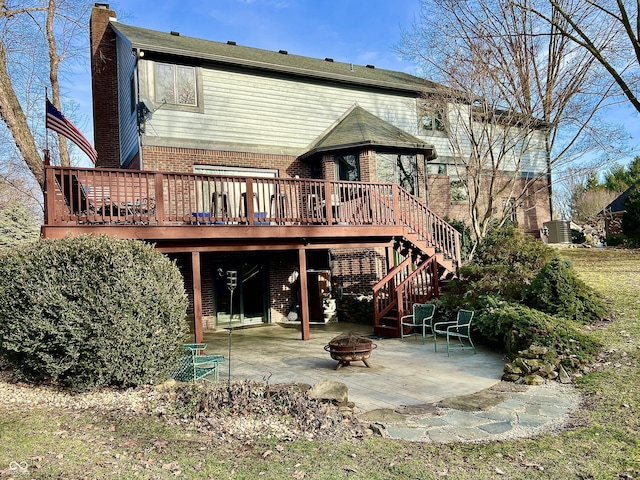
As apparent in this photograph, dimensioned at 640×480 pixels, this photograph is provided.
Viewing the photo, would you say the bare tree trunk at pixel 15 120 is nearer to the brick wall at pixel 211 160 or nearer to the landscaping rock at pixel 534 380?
the brick wall at pixel 211 160

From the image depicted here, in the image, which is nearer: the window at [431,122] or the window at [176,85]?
the window at [176,85]

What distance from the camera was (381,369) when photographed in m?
7.82

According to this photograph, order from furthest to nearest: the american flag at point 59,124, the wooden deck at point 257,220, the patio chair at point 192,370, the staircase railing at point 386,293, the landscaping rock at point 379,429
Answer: the staircase railing at point 386,293 < the american flag at point 59,124 < the wooden deck at point 257,220 < the patio chair at point 192,370 < the landscaping rock at point 379,429

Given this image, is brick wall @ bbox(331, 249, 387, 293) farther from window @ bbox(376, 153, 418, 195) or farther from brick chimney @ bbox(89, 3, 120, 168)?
brick chimney @ bbox(89, 3, 120, 168)

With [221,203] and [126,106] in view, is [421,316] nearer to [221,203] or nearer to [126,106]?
[221,203]

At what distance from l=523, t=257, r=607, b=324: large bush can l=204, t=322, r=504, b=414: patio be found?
1.55 metres

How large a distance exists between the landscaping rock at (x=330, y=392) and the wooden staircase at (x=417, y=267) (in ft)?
18.1

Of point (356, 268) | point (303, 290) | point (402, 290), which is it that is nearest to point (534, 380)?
point (402, 290)

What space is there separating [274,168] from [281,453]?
36.4 ft

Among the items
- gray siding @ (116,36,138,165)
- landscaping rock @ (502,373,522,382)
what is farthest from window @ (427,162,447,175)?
landscaping rock @ (502,373,522,382)

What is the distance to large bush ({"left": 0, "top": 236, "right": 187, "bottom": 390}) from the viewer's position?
5469 mm

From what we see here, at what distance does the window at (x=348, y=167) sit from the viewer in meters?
14.2

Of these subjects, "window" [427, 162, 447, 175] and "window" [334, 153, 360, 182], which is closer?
"window" [334, 153, 360, 182]

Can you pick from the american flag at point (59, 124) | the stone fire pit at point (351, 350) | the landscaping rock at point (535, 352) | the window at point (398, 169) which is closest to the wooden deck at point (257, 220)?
the american flag at point (59, 124)
